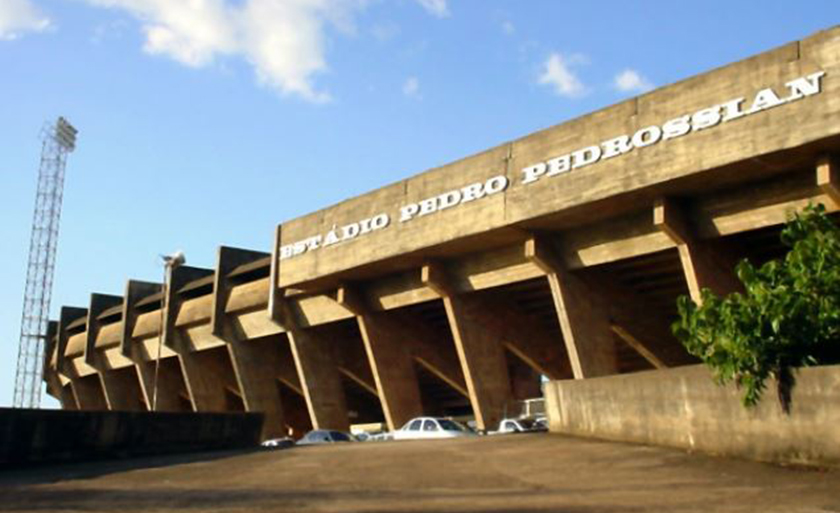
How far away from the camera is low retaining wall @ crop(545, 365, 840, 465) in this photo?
11859 mm

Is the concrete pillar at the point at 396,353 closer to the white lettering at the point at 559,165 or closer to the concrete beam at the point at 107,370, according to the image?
the white lettering at the point at 559,165

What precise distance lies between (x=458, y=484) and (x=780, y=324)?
5.20 meters

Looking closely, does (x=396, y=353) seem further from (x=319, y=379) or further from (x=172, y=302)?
(x=172, y=302)

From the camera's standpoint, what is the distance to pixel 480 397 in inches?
1465

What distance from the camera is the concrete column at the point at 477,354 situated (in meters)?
37.0

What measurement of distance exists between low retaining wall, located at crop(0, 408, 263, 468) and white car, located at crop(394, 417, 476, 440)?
23.6 feet

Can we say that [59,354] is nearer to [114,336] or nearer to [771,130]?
[114,336]

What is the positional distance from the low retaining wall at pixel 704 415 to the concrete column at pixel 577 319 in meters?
14.4

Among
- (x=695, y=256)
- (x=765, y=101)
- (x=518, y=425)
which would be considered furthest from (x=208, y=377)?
(x=765, y=101)

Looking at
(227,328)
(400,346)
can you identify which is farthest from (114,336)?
(400,346)

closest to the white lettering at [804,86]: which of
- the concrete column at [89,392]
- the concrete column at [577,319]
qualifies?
the concrete column at [577,319]

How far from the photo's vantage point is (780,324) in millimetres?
12703

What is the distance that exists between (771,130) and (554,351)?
63.4 feet

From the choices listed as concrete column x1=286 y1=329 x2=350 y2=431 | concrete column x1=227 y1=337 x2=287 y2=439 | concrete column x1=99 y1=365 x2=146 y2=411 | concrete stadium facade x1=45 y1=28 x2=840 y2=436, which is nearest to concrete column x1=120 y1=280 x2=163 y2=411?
concrete stadium facade x1=45 y1=28 x2=840 y2=436
